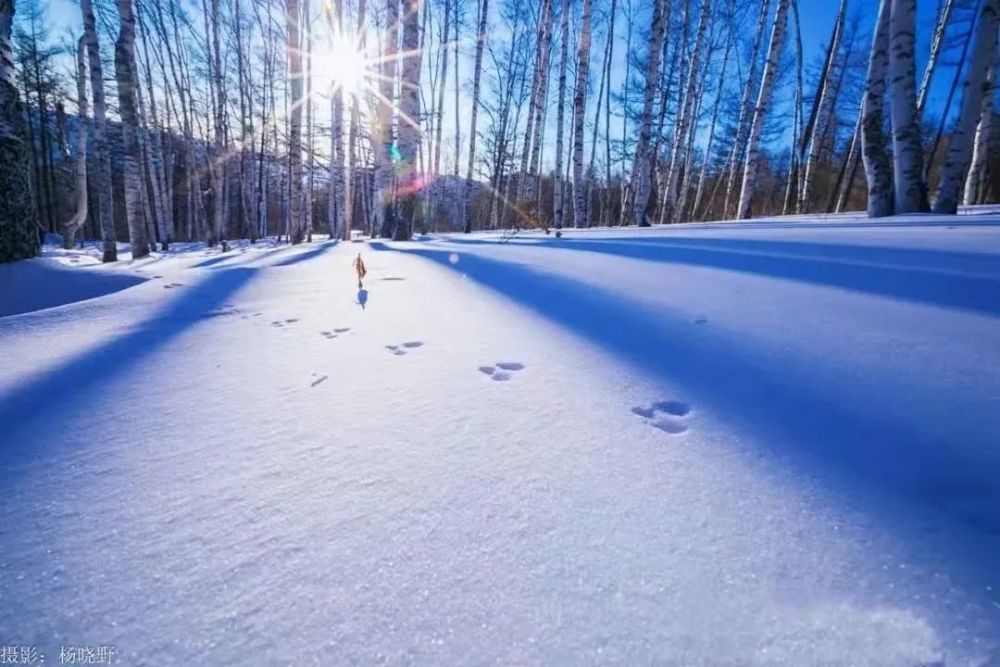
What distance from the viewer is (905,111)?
4137mm

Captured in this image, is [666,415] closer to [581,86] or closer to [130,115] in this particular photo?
[130,115]

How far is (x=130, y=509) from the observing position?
542mm

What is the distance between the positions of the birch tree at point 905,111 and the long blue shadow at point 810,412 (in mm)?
4715

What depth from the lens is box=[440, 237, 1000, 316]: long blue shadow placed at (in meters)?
1.24

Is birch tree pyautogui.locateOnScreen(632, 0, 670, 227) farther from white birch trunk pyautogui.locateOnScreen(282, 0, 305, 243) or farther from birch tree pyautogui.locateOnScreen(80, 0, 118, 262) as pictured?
birch tree pyautogui.locateOnScreen(80, 0, 118, 262)

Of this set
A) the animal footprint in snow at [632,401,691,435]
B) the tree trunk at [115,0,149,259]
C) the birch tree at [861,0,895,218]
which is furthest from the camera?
the tree trunk at [115,0,149,259]

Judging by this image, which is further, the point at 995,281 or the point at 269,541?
the point at 995,281

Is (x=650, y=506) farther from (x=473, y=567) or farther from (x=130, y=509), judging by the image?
(x=130, y=509)

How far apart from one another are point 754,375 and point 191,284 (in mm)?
2448

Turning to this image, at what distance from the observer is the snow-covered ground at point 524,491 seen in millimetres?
383

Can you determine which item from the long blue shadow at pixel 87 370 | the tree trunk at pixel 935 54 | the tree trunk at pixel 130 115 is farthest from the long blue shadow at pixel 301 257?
the tree trunk at pixel 935 54

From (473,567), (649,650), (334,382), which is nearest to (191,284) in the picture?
(334,382)

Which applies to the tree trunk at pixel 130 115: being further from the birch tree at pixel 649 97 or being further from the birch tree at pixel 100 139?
A: the birch tree at pixel 649 97

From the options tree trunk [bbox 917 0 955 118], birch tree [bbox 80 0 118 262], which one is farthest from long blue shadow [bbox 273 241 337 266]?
tree trunk [bbox 917 0 955 118]
